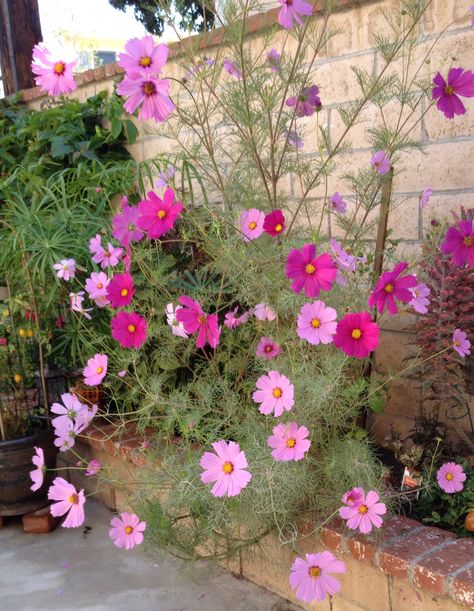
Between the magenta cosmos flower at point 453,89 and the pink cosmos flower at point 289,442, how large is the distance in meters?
0.96

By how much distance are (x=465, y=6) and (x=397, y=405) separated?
1.43 meters

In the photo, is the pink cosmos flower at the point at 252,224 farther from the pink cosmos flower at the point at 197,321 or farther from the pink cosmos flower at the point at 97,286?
the pink cosmos flower at the point at 97,286

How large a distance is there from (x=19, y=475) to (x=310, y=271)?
5.60 ft

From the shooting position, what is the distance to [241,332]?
242 centimetres

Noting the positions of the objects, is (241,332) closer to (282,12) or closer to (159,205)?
(159,205)

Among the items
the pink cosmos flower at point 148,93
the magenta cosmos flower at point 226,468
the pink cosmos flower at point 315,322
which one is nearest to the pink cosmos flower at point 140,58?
the pink cosmos flower at point 148,93

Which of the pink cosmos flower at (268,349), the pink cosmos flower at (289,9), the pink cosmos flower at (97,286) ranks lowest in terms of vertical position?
the pink cosmos flower at (268,349)

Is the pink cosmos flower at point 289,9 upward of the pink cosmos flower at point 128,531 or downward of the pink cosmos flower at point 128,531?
upward

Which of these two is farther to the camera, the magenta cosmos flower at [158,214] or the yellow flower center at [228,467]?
the magenta cosmos flower at [158,214]

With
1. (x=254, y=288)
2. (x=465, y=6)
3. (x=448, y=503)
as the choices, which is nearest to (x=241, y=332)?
(x=254, y=288)

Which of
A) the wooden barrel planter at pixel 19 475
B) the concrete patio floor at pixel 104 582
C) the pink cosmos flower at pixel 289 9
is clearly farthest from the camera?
the wooden barrel planter at pixel 19 475

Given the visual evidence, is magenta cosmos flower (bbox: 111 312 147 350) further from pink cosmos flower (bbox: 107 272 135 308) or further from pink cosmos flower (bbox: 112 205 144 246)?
pink cosmos flower (bbox: 112 205 144 246)

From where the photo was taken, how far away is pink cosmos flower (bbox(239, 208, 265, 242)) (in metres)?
1.84

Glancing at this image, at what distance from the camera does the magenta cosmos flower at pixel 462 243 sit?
1716mm
